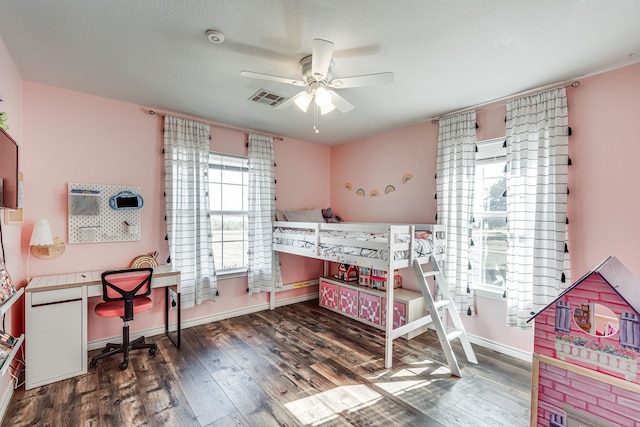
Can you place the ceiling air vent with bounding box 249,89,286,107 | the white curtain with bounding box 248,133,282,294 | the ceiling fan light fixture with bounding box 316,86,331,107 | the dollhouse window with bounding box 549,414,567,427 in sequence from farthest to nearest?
the white curtain with bounding box 248,133,282,294, the ceiling air vent with bounding box 249,89,286,107, the ceiling fan light fixture with bounding box 316,86,331,107, the dollhouse window with bounding box 549,414,567,427

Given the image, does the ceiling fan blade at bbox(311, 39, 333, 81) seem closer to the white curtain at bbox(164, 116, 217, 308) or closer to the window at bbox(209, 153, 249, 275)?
the white curtain at bbox(164, 116, 217, 308)

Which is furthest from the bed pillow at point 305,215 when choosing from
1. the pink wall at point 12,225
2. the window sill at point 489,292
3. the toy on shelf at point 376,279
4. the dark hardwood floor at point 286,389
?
the pink wall at point 12,225

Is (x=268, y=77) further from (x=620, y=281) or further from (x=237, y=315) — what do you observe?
(x=237, y=315)

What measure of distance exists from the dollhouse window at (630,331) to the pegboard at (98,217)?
3.67m

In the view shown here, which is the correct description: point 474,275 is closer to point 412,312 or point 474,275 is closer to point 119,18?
point 412,312

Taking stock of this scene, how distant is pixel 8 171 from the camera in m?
1.72

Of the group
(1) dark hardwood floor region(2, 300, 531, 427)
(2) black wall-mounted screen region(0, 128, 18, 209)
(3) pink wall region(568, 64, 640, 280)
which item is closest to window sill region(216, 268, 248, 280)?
(1) dark hardwood floor region(2, 300, 531, 427)

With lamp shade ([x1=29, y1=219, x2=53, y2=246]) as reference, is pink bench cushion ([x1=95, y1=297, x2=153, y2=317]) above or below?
below

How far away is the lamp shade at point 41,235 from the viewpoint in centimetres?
232

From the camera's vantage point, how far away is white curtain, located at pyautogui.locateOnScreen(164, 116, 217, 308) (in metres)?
3.11

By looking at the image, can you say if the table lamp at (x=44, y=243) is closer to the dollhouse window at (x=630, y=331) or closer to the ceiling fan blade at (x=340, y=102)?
the ceiling fan blade at (x=340, y=102)

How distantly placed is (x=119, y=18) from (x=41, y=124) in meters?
1.64

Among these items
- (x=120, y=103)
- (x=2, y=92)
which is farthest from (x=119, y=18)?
(x=120, y=103)

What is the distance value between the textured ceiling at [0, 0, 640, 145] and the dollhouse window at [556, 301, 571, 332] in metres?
1.55
